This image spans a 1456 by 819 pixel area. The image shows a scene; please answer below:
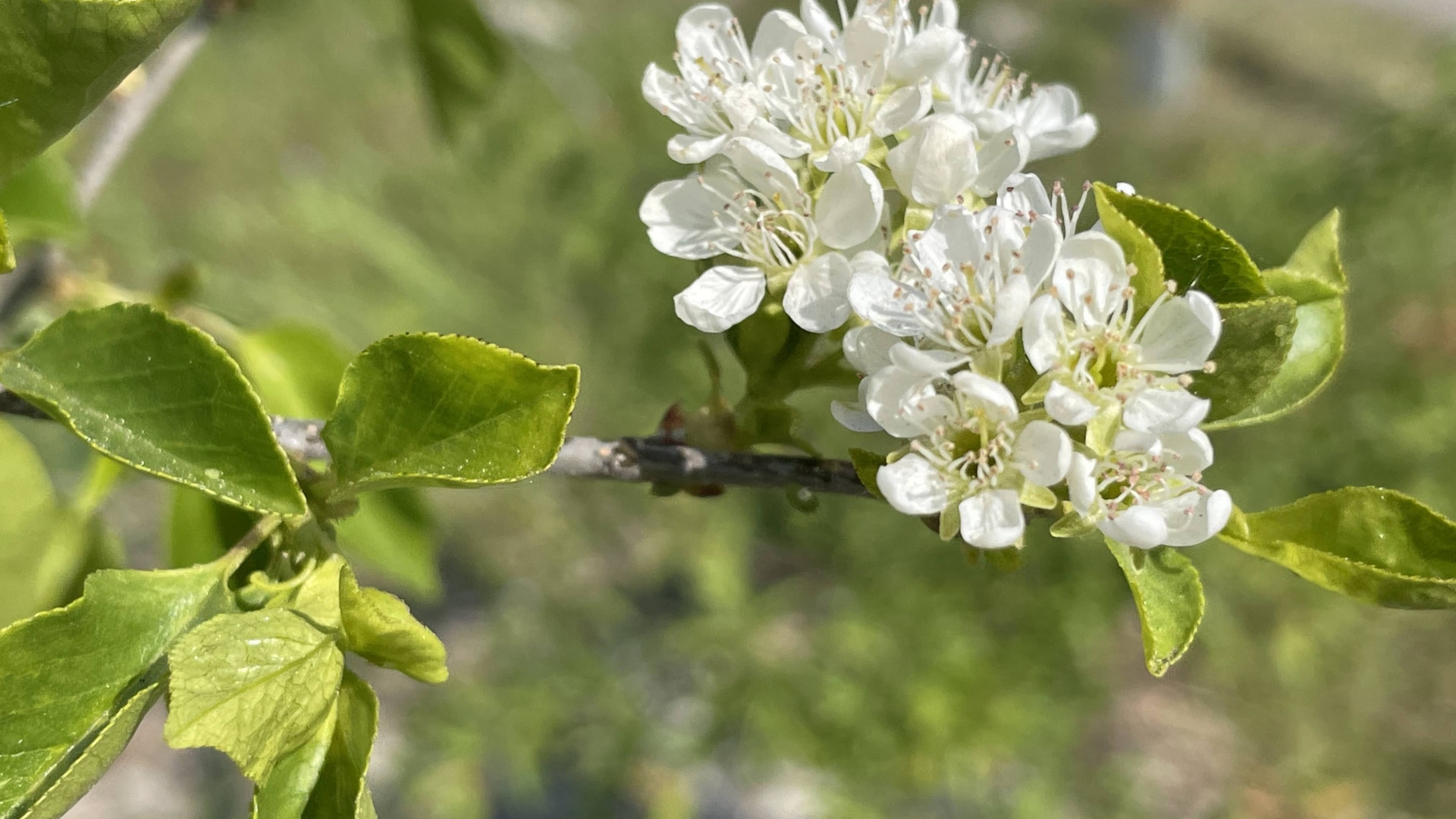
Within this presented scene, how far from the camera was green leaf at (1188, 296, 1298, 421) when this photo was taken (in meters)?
0.51

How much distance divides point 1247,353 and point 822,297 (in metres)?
0.26

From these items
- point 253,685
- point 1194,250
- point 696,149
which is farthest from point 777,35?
point 253,685

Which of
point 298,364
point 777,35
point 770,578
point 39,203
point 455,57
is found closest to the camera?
point 777,35

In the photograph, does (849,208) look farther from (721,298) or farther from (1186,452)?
(1186,452)

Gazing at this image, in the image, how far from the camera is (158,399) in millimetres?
521

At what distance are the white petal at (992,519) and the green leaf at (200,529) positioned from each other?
0.69 m

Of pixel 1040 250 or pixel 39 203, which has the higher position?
pixel 1040 250

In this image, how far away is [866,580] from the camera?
2.86 m

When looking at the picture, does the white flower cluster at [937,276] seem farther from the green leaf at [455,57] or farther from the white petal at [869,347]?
the green leaf at [455,57]

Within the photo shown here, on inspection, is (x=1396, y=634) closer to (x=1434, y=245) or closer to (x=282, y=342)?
(x=1434, y=245)

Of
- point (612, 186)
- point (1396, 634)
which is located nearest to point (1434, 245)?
point (1396, 634)

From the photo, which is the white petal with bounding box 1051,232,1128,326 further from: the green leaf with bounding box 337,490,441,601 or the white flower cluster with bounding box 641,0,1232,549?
the green leaf with bounding box 337,490,441,601

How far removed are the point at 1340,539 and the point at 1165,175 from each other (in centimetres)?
346

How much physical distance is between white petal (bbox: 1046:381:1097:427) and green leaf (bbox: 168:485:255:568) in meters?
0.75
